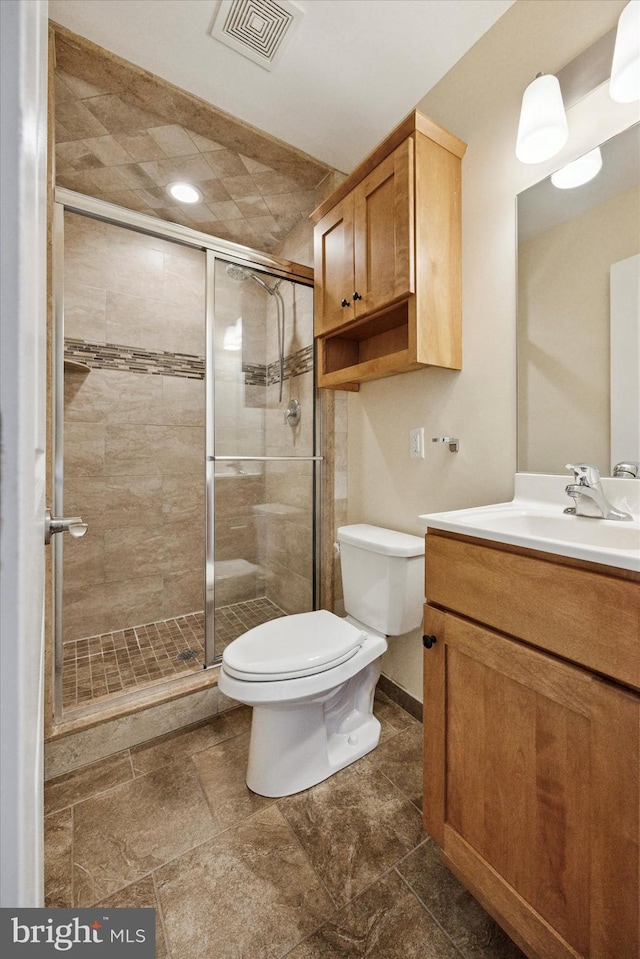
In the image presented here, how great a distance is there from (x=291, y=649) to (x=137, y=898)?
651mm

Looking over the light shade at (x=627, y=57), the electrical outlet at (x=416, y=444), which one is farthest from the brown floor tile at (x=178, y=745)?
the light shade at (x=627, y=57)

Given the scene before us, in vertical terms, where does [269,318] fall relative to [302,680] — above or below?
above

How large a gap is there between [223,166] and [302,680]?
2130 mm

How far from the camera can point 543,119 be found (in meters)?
1.02

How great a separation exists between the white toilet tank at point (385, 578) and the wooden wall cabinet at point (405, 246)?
0.63m

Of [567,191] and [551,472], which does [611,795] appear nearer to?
[551,472]

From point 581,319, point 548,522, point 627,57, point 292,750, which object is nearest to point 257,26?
point 627,57

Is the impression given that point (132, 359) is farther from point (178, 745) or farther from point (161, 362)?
point (178, 745)

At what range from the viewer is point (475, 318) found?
130 cm

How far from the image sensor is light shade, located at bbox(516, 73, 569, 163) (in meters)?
1.02

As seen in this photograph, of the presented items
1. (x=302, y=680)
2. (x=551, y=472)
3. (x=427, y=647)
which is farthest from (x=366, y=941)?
(x=551, y=472)

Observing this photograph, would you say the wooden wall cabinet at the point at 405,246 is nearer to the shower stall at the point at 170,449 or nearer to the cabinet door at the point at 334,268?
the cabinet door at the point at 334,268

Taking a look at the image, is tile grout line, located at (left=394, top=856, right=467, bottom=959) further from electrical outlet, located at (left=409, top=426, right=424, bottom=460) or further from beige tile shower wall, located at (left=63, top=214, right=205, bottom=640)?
beige tile shower wall, located at (left=63, top=214, right=205, bottom=640)

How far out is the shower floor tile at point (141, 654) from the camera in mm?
1584
